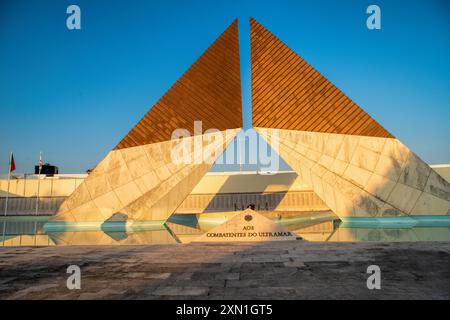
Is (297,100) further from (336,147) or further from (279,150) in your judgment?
(336,147)

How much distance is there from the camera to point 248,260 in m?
4.28

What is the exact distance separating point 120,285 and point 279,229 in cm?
404

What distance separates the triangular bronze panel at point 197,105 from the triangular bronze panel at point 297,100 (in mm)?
1049

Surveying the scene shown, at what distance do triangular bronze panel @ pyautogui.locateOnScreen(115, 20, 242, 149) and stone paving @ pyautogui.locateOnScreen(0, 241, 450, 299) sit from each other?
8.34 meters

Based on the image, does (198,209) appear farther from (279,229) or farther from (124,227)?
(279,229)

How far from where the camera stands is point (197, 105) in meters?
13.7

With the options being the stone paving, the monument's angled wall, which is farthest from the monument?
the stone paving

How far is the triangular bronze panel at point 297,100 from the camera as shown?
490 inches

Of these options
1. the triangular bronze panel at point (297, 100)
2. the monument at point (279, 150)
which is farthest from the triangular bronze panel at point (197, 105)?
the triangular bronze panel at point (297, 100)

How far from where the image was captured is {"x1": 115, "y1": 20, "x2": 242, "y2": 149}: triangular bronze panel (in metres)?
13.5

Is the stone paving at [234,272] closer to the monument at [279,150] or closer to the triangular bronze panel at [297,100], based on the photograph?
the monument at [279,150]

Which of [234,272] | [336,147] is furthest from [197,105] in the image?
[234,272]
